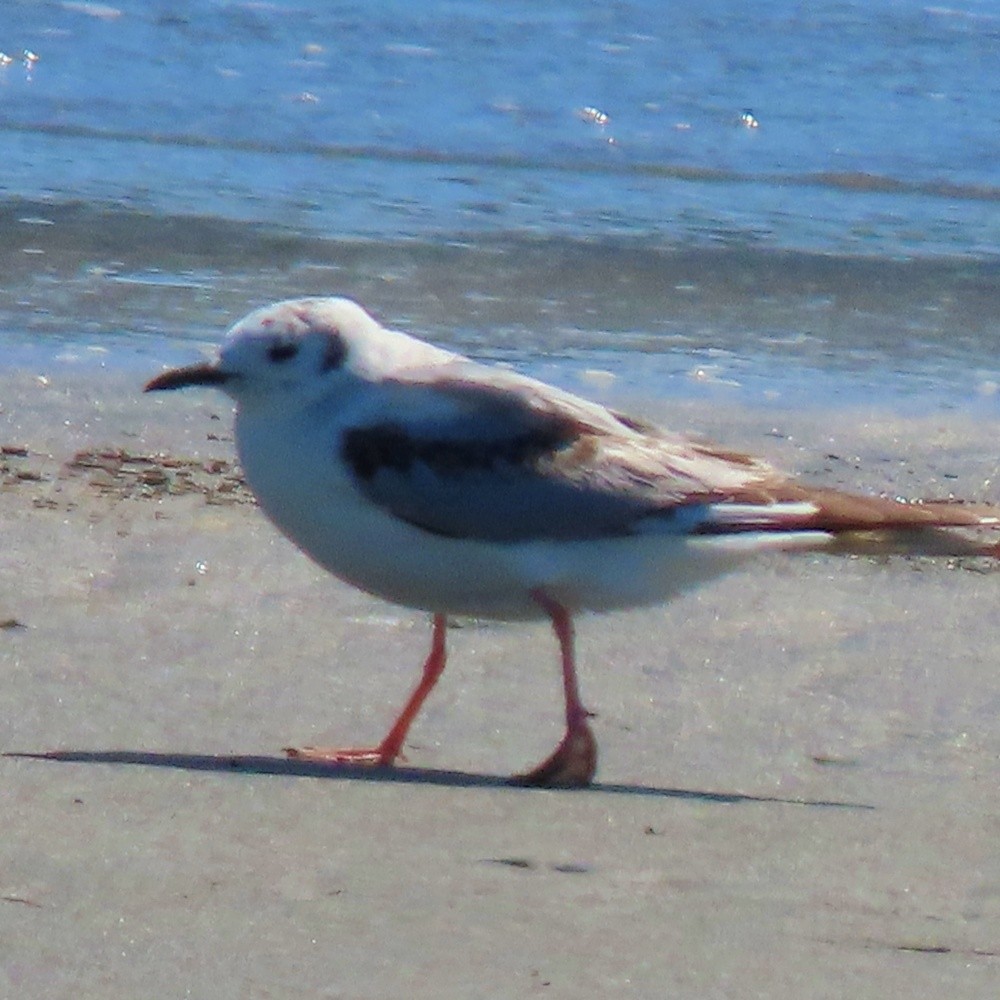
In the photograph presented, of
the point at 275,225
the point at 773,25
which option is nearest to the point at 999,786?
the point at 275,225

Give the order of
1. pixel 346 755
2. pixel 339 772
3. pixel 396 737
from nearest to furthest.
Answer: pixel 339 772
pixel 346 755
pixel 396 737

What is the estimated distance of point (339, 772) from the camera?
386cm

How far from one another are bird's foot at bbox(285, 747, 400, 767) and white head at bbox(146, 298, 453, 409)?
65 cm

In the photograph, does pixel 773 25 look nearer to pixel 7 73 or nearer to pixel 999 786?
pixel 7 73

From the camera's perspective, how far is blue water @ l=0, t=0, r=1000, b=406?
8609mm

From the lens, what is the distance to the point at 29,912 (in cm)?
292

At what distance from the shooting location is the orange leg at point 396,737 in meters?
4.00

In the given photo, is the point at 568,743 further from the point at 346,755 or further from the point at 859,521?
the point at 859,521

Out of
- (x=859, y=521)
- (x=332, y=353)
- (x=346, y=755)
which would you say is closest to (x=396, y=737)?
(x=346, y=755)

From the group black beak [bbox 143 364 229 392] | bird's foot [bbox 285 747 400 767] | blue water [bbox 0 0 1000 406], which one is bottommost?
blue water [bbox 0 0 1000 406]

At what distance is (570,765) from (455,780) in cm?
20

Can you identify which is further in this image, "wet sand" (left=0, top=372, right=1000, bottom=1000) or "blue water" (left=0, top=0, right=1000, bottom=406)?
"blue water" (left=0, top=0, right=1000, bottom=406)

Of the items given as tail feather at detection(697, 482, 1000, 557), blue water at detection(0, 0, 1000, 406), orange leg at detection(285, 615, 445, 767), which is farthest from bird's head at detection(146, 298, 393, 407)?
blue water at detection(0, 0, 1000, 406)

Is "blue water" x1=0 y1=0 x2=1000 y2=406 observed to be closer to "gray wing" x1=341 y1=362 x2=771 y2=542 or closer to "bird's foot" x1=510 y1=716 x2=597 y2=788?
"gray wing" x1=341 y1=362 x2=771 y2=542
